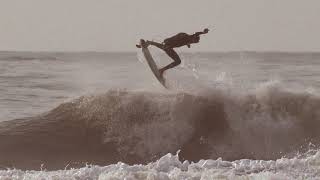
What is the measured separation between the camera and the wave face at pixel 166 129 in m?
13.7

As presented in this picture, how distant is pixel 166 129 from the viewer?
46.8 feet

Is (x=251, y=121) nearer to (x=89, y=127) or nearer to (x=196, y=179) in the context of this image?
(x=89, y=127)

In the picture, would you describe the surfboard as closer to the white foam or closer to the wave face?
the wave face

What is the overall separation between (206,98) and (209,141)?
163 cm

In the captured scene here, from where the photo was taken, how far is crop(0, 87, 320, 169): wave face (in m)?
13.7

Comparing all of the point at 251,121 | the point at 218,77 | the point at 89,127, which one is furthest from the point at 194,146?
the point at 218,77

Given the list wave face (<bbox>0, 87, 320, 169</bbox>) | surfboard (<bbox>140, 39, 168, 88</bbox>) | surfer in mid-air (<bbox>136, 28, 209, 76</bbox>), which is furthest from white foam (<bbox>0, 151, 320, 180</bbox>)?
surfboard (<bbox>140, 39, 168, 88</bbox>)

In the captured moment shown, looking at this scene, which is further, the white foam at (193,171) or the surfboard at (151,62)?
the surfboard at (151,62)

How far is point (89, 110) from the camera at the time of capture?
15852 millimetres
